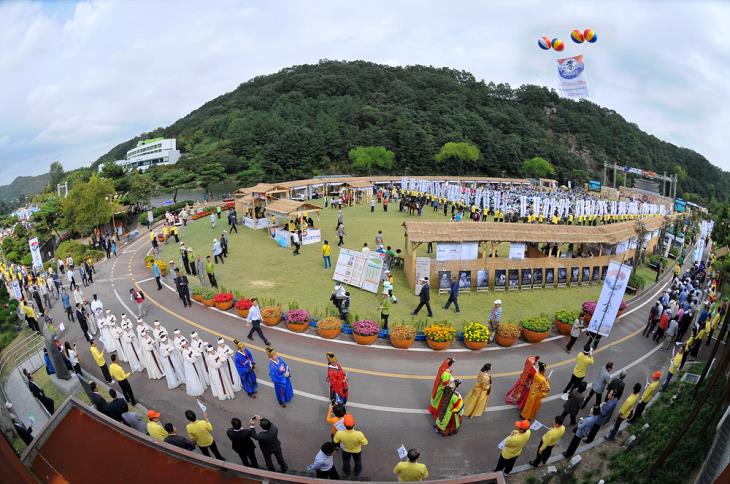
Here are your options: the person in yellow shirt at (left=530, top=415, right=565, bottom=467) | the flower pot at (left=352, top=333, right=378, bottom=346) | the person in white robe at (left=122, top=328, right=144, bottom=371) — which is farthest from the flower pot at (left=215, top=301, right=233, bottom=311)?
the person in yellow shirt at (left=530, top=415, right=565, bottom=467)

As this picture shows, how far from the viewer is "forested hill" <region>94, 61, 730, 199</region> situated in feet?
197

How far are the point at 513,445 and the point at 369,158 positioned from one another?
55.8 m

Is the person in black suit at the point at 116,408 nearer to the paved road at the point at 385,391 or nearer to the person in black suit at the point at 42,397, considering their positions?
the paved road at the point at 385,391

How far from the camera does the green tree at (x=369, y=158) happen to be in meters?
59.0

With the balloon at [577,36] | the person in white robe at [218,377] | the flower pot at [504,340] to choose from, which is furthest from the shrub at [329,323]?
the balloon at [577,36]

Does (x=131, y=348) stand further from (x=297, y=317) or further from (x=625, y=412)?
(x=625, y=412)

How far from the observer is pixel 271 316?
12.0 m

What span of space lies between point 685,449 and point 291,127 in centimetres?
6426

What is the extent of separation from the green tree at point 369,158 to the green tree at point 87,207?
37.5 metres

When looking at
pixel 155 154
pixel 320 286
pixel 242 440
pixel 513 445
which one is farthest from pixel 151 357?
pixel 155 154

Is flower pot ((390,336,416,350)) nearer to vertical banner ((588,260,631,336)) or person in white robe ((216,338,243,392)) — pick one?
person in white robe ((216,338,243,392))

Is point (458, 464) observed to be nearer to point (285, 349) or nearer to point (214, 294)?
point (285, 349)

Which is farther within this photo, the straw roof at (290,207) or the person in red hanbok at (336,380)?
the straw roof at (290,207)

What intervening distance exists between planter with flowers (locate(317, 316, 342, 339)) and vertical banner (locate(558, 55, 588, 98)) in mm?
28661
